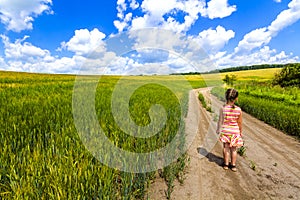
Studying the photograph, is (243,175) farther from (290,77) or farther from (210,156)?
(290,77)

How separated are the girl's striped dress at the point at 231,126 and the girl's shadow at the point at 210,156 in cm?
59

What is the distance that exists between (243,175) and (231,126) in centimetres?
99

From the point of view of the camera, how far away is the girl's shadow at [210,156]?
4.70 m

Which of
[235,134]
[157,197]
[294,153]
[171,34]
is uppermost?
[171,34]

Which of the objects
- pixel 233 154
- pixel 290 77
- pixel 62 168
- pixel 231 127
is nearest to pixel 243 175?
pixel 233 154

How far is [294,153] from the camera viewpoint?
5.72m

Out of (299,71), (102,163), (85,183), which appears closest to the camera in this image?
(85,183)

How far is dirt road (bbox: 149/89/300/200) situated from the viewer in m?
3.34

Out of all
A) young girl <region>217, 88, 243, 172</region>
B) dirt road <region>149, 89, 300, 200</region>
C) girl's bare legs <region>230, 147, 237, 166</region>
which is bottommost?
dirt road <region>149, 89, 300, 200</region>

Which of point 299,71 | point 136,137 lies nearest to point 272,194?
point 136,137

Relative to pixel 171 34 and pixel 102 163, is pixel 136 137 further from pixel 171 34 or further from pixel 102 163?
pixel 171 34

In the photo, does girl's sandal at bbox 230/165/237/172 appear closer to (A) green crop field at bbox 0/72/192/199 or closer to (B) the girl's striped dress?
(B) the girl's striped dress

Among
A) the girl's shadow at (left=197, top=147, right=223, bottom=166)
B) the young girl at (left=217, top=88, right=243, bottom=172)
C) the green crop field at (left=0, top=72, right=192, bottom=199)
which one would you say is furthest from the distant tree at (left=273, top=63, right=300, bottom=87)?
the green crop field at (left=0, top=72, right=192, bottom=199)

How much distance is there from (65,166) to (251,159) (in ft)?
14.3
